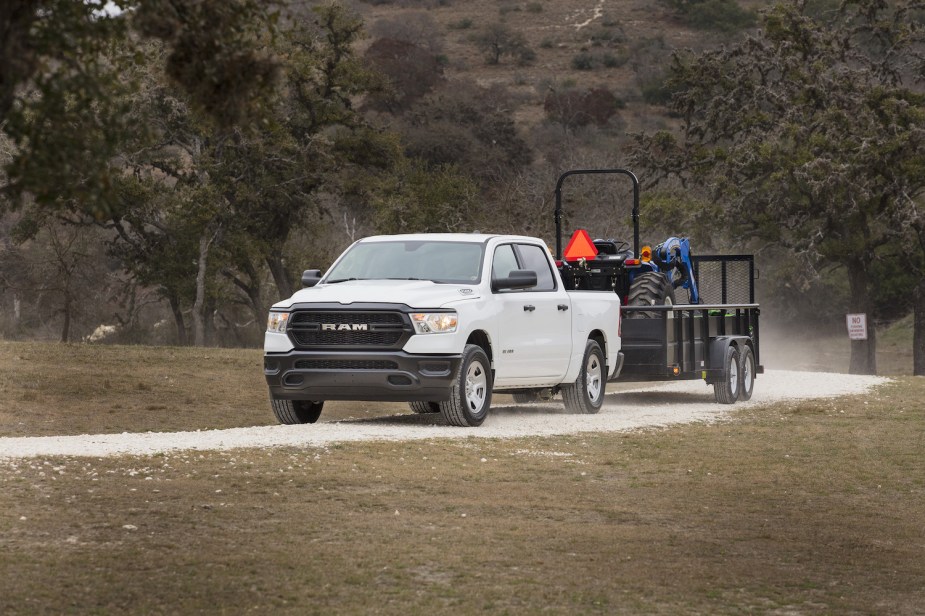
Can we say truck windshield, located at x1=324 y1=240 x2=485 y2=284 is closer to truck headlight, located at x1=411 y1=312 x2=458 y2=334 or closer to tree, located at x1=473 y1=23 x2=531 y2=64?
truck headlight, located at x1=411 y1=312 x2=458 y2=334

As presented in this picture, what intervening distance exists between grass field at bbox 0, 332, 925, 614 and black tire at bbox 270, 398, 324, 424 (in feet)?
8.37

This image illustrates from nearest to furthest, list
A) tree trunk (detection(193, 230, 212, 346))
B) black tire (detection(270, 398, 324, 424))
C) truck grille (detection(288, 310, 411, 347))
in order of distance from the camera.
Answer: truck grille (detection(288, 310, 411, 347)), black tire (detection(270, 398, 324, 424)), tree trunk (detection(193, 230, 212, 346))

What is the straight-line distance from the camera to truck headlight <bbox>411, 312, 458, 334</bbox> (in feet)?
50.3

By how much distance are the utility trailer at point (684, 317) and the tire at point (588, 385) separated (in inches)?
43.4

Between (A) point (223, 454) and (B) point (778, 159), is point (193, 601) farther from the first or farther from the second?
(B) point (778, 159)

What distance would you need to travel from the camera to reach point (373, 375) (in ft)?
50.1

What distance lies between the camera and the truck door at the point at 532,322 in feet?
55.0

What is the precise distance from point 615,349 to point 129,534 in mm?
10420

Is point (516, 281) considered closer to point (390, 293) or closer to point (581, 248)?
point (390, 293)

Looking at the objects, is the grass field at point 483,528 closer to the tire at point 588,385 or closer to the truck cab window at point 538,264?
the tire at point 588,385

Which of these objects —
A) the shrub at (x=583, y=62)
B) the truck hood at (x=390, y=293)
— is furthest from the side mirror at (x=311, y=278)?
the shrub at (x=583, y=62)

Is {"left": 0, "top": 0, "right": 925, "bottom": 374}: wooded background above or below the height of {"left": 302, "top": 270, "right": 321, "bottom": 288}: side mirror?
above

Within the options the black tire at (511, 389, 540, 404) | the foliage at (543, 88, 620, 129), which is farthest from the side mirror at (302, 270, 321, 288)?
the foliage at (543, 88, 620, 129)

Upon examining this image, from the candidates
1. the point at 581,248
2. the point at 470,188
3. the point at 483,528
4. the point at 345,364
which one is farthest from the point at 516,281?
the point at 470,188
